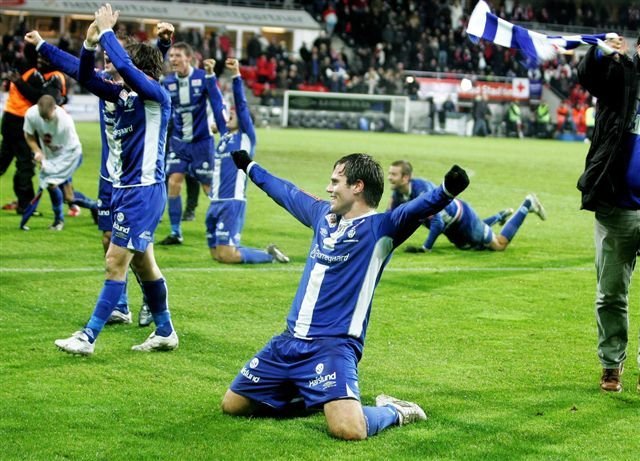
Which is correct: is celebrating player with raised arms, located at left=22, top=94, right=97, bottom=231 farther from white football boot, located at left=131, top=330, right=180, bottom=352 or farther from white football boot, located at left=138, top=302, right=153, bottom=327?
white football boot, located at left=131, top=330, right=180, bottom=352

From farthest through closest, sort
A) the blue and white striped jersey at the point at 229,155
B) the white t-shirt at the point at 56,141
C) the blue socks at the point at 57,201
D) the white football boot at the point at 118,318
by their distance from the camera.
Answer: the white t-shirt at the point at 56,141 → the blue socks at the point at 57,201 → the blue and white striped jersey at the point at 229,155 → the white football boot at the point at 118,318

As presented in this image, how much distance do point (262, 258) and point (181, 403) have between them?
19.4ft

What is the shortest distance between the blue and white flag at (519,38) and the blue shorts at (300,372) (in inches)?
79.7

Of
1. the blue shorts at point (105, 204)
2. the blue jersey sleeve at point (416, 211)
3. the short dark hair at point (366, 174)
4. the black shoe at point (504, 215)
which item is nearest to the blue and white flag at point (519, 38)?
the short dark hair at point (366, 174)

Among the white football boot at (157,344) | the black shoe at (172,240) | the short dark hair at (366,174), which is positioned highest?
the short dark hair at (366,174)

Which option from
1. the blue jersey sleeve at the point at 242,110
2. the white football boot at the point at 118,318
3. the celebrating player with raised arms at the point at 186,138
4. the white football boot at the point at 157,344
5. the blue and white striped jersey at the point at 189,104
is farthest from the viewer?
the blue and white striped jersey at the point at 189,104

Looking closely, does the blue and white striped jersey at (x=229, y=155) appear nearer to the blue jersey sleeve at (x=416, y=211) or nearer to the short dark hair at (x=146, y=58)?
the short dark hair at (x=146, y=58)

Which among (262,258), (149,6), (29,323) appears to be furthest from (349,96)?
(29,323)

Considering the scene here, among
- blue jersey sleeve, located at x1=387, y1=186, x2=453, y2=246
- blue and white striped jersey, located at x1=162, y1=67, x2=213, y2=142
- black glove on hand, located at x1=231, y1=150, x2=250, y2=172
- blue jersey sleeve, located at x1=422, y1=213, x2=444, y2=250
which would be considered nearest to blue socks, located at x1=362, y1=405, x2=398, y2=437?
blue jersey sleeve, located at x1=387, y1=186, x2=453, y2=246

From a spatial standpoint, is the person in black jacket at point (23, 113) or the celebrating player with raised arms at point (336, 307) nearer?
the celebrating player with raised arms at point (336, 307)

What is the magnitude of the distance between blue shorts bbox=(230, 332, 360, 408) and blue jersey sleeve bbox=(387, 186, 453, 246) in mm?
720

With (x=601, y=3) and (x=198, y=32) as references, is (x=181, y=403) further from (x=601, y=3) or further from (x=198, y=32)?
(x=601, y=3)

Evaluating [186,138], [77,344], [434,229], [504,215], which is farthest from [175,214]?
[77,344]

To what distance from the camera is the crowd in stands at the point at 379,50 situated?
44.1 m
